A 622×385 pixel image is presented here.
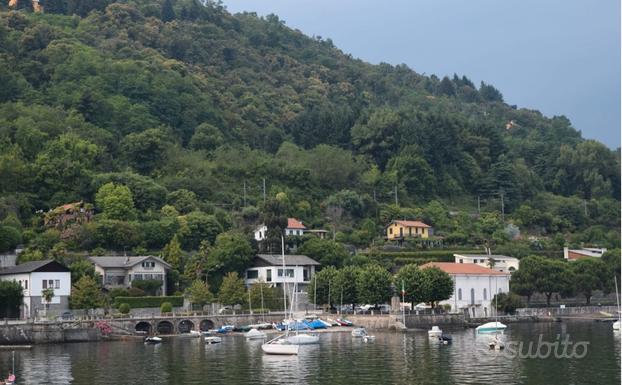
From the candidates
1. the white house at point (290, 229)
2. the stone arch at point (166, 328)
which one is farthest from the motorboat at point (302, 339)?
the white house at point (290, 229)

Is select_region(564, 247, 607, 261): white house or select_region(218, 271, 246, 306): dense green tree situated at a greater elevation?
select_region(564, 247, 607, 261): white house

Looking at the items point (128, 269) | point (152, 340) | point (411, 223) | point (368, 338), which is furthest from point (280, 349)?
point (411, 223)

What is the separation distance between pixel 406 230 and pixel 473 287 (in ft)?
69.4

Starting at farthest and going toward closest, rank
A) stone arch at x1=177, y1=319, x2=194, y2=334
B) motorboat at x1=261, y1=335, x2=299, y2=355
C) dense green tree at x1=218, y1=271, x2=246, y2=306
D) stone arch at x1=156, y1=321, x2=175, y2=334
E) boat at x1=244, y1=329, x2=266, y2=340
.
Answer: dense green tree at x1=218, y1=271, x2=246, y2=306 < stone arch at x1=177, y1=319, x2=194, y2=334 < stone arch at x1=156, y1=321, x2=175, y2=334 < boat at x1=244, y1=329, x2=266, y2=340 < motorboat at x1=261, y1=335, x2=299, y2=355

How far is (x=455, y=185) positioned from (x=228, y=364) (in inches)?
3965

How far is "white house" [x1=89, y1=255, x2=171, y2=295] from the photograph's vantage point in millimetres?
103062

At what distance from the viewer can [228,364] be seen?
220 ft

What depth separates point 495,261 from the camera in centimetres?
12244

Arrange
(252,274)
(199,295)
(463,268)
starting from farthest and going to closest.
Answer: (463,268)
(252,274)
(199,295)

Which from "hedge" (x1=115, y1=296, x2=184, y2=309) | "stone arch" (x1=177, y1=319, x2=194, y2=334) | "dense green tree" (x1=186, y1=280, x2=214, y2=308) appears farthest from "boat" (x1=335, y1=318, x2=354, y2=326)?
"hedge" (x1=115, y1=296, x2=184, y2=309)

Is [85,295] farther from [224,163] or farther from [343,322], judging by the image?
[224,163]

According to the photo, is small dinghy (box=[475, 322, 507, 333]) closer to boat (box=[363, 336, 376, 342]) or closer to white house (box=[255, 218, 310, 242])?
boat (box=[363, 336, 376, 342])

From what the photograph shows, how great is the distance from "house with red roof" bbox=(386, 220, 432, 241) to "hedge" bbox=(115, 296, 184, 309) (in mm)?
38856

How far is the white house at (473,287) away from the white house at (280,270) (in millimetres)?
14147
